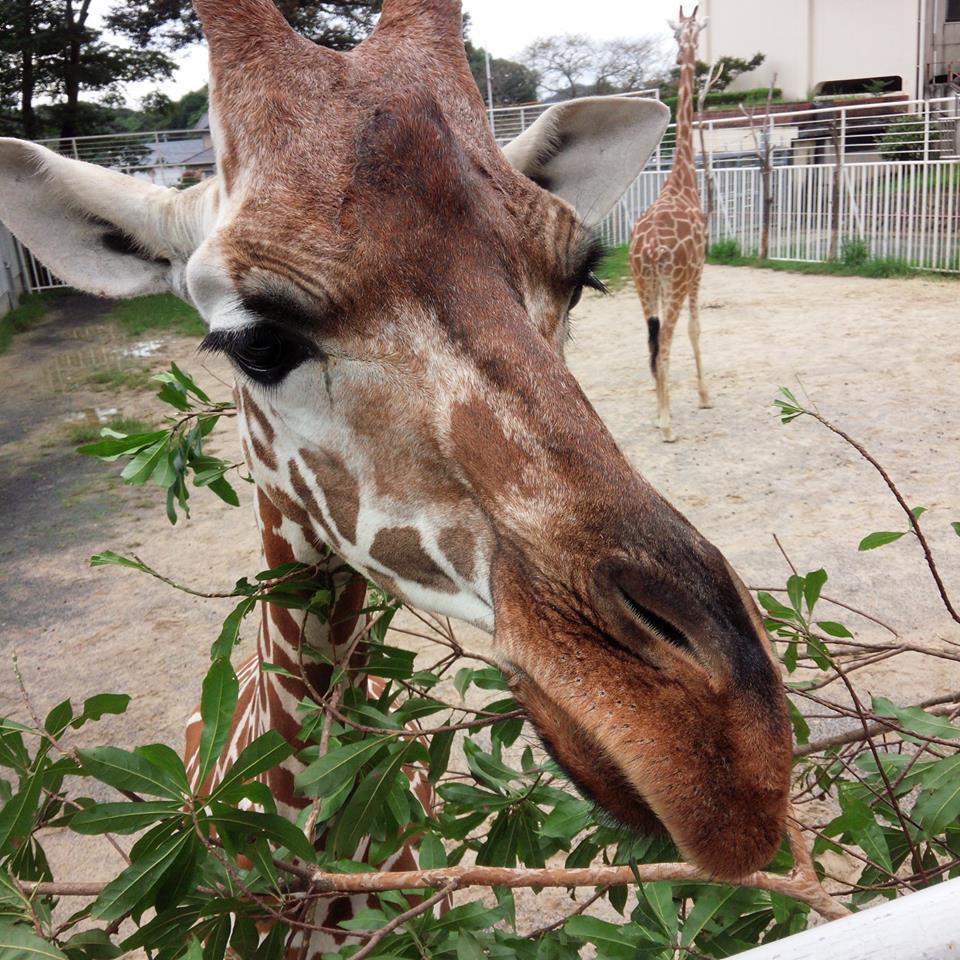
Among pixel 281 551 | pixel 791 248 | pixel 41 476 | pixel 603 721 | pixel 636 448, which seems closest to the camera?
pixel 603 721

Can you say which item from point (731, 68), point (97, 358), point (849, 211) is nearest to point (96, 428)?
point (97, 358)

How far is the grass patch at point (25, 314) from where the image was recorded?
14411 mm

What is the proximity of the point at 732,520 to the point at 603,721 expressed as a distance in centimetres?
495

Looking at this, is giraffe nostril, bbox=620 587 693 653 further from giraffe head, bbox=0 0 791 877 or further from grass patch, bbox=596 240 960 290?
grass patch, bbox=596 240 960 290

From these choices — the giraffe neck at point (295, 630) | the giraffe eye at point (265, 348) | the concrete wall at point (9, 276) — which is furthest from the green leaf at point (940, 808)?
the concrete wall at point (9, 276)

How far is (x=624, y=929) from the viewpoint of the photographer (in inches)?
53.5

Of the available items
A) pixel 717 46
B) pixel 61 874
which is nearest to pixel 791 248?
pixel 61 874

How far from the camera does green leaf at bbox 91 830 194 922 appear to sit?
1.17 meters

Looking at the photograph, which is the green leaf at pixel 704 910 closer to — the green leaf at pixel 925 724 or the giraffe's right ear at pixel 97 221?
the green leaf at pixel 925 724

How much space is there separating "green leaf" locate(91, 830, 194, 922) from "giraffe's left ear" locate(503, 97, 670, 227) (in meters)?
1.51

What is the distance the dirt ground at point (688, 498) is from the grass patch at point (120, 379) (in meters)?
0.17

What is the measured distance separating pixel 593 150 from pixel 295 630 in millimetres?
1295

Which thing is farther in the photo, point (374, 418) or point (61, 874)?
point (61, 874)

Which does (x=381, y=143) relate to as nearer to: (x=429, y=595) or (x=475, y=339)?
(x=475, y=339)
